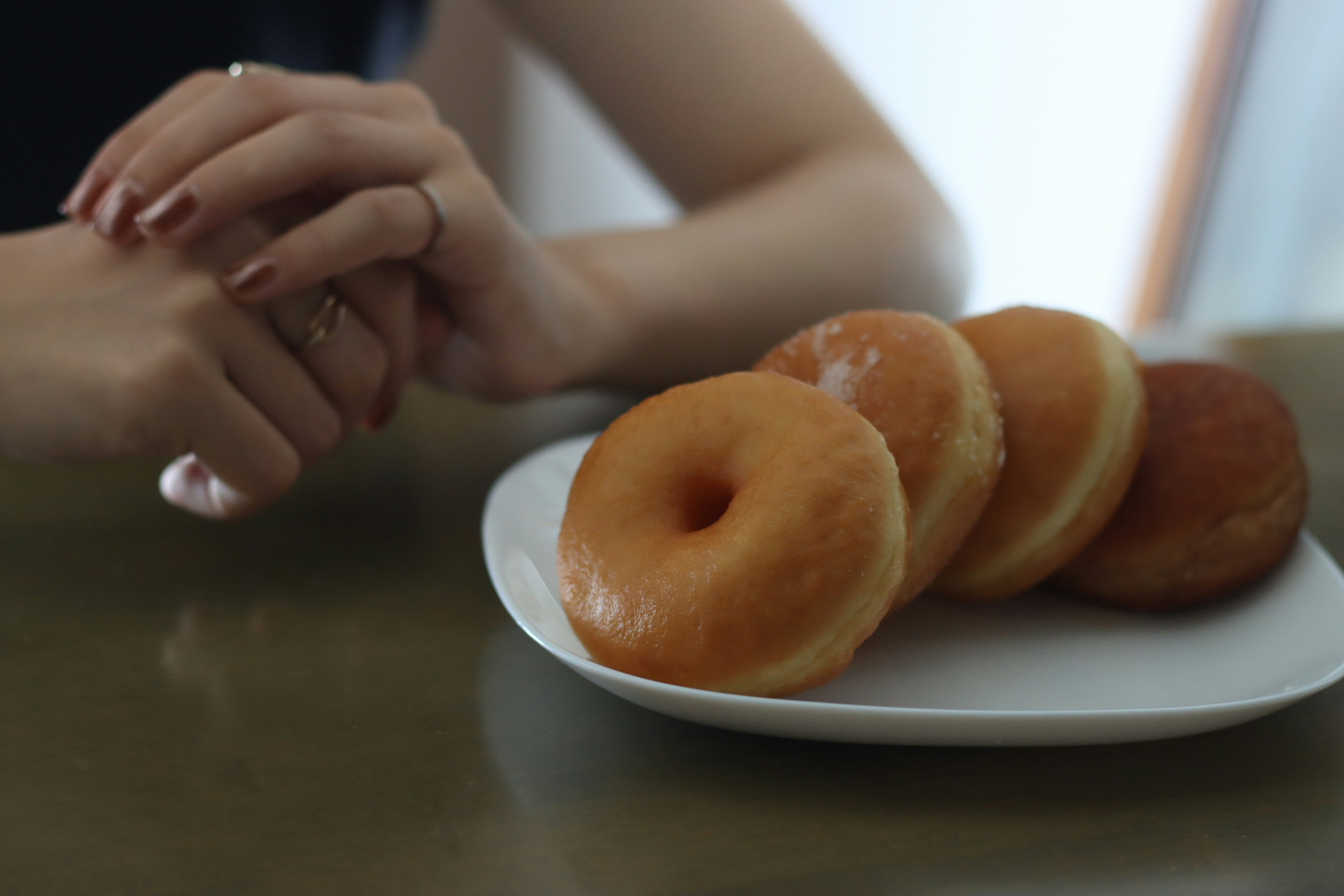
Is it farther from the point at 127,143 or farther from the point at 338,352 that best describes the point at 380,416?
the point at 127,143

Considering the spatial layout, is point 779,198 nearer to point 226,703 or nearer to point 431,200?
point 431,200

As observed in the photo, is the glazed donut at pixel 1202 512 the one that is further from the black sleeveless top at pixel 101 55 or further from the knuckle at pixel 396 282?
the black sleeveless top at pixel 101 55

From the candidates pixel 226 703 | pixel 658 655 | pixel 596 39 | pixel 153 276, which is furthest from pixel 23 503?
pixel 596 39

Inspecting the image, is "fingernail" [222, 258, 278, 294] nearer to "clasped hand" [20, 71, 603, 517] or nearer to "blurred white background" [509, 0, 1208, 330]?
"clasped hand" [20, 71, 603, 517]

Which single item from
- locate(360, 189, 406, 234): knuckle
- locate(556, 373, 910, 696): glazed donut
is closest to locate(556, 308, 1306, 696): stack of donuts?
locate(556, 373, 910, 696): glazed donut

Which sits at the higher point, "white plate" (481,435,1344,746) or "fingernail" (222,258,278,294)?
"fingernail" (222,258,278,294)
